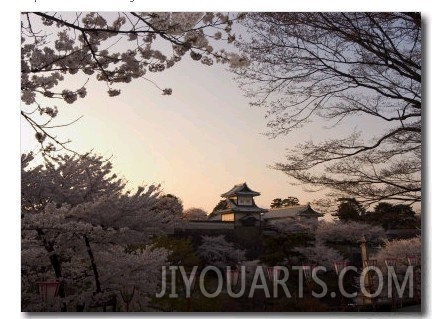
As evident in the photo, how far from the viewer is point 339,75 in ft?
16.1

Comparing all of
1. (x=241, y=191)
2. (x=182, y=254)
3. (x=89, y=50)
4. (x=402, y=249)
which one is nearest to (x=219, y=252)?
(x=182, y=254)

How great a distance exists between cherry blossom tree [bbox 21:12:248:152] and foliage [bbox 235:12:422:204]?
1.66 feet

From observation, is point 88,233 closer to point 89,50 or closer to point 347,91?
point 89,50

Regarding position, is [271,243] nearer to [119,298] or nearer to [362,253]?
[362,253]

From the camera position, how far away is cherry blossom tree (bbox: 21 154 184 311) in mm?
4609

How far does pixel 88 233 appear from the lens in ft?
15.6

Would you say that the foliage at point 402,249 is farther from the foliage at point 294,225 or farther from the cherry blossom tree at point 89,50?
the cherry blossom tree at point 89,50

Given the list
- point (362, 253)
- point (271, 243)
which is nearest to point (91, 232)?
point (271, 243)

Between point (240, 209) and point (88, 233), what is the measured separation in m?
1.17

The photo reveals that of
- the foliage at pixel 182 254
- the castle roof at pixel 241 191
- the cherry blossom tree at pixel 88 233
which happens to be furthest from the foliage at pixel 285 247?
the cherry blossom tree at pixel 88 233

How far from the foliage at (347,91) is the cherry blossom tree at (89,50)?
0.51 meters

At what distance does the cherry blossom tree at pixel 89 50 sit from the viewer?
14.6ft
